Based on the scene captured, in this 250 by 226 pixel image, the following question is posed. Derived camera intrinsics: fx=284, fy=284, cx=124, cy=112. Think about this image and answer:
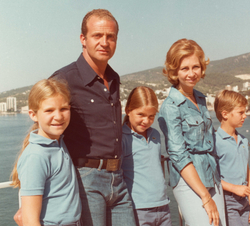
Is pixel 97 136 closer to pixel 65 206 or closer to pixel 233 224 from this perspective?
pixel 65 206

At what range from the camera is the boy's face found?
254 centimetres

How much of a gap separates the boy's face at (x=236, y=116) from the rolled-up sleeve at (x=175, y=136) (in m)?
0.73

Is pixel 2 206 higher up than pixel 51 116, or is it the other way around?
pixel 51 116

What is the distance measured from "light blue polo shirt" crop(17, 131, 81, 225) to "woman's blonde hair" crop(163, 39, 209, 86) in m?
1.03

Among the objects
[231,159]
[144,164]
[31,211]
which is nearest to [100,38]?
[144,164]

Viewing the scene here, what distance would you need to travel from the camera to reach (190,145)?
6.69 feet

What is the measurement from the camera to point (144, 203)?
2.04 meters

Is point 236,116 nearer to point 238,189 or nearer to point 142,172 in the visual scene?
point 238,189

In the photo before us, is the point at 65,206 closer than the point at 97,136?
Yes

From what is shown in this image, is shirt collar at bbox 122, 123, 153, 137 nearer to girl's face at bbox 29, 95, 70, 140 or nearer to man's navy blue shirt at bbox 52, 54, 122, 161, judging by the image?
man's navy blue shirt at bbox 52, 54, 122, 161

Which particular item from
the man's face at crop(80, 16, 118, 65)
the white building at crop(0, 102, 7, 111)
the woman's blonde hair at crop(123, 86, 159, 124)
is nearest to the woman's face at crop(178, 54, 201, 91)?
the woman's blonde hair at crop(123, 86, 159, 124)

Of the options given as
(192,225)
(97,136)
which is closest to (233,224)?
(192,225)

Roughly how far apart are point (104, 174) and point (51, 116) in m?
0.49

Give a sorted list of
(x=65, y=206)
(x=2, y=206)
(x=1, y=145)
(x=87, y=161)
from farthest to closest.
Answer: (x=1, y=145), (x=2, y=206), (x=87, y=161), (x=65, y=206)
